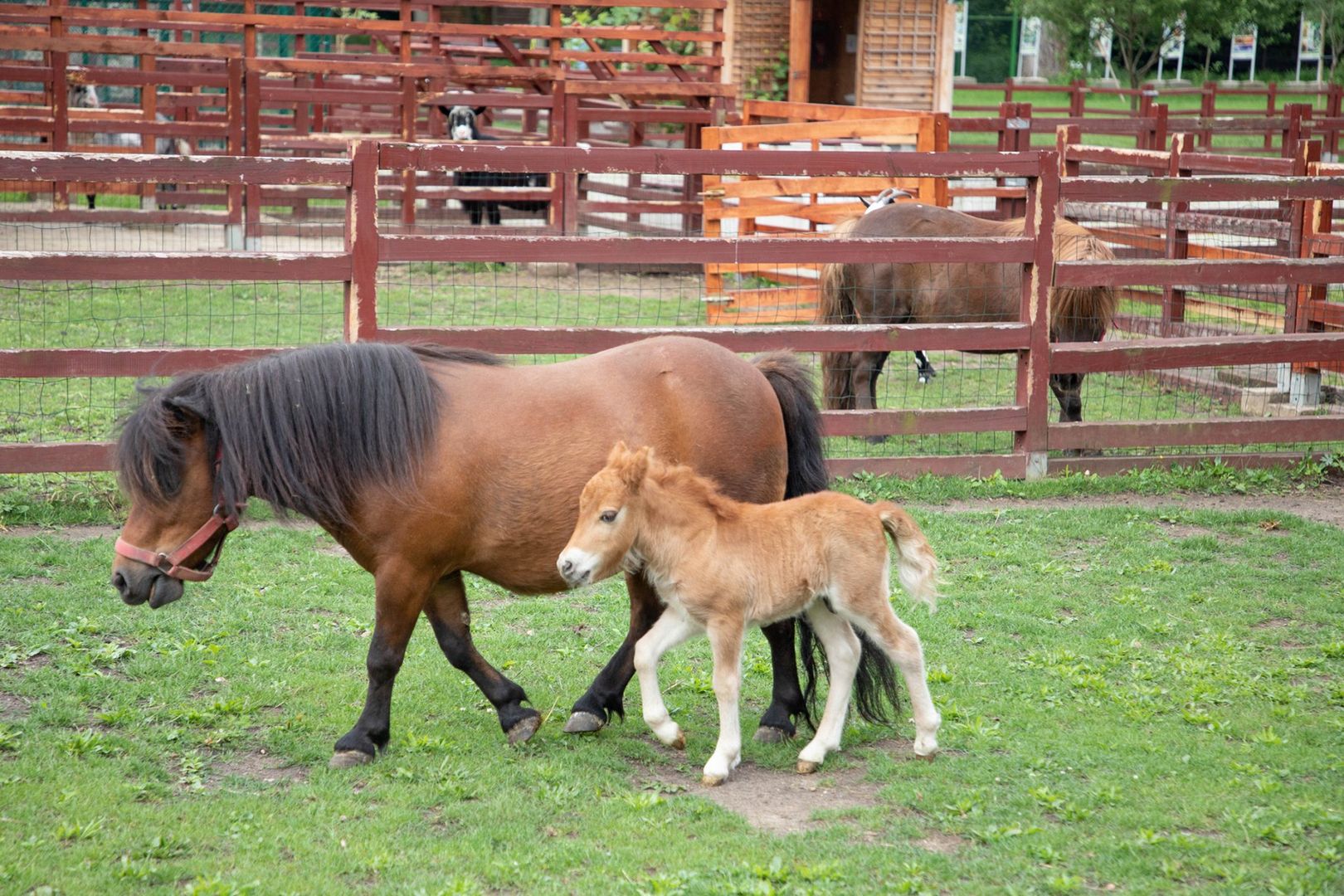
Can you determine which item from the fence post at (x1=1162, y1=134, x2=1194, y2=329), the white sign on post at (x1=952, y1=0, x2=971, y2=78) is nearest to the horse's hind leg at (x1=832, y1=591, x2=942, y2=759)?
the fence post at (x1=1162, y1=134, x2=1194, y2=329)

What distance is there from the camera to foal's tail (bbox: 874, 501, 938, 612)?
14.3 feet

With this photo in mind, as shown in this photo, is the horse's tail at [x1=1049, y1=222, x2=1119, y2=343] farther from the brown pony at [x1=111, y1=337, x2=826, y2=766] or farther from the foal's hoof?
the foal's hoof

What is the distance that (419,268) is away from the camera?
51.2ft

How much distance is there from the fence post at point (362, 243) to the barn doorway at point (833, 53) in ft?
56.1

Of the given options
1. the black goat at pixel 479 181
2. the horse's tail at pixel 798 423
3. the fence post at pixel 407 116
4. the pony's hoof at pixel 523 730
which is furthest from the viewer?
the black goat at pixel 479 181

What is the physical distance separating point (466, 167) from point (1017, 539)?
3.68 m

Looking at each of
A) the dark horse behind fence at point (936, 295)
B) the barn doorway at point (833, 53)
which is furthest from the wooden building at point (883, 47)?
the dark horse behind fence at point (936, 295)

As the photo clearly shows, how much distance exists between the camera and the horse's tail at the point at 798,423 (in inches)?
201

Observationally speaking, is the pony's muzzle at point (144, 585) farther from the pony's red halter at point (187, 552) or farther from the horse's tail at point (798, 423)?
the horse's tail at point (798, 423)

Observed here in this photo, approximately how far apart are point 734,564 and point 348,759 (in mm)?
1464

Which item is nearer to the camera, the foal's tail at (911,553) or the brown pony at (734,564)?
the brown pony at (734,564)

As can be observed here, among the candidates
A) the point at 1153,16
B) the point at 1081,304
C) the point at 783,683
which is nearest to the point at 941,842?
the point at 783,683

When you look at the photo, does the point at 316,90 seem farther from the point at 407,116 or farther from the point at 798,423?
the point at 798,423

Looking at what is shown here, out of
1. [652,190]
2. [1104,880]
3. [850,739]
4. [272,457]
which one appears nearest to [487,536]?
[272,457]
